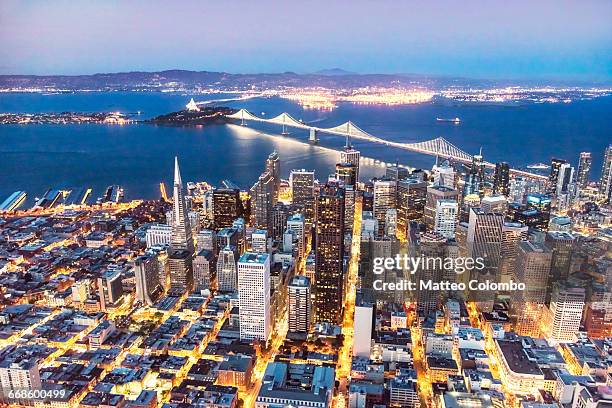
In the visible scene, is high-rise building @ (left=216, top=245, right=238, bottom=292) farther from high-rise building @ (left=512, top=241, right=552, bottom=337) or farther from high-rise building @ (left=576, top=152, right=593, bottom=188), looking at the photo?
high-rise building @ (left=576, top=152, right=593, bottom=188)

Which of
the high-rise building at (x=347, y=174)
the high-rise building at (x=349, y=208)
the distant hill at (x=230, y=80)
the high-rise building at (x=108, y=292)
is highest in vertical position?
the distant hill at (x=230, y=80)

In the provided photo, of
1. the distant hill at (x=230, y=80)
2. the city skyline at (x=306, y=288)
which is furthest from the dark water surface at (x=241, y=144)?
the distant hill at (x=230, y=80)

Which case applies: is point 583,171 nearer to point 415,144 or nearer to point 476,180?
point 476,180

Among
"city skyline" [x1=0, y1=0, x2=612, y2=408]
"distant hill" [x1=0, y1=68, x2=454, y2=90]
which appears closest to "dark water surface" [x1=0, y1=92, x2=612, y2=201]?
"city skyline" [x1=0, y1=0, x2=612, y2=408]

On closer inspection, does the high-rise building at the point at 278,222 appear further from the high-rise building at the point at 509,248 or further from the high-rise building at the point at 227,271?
the high-rise building at the point at 509,248

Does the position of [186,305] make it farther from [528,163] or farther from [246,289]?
[528,163]

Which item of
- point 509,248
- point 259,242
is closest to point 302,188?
point 259,242
